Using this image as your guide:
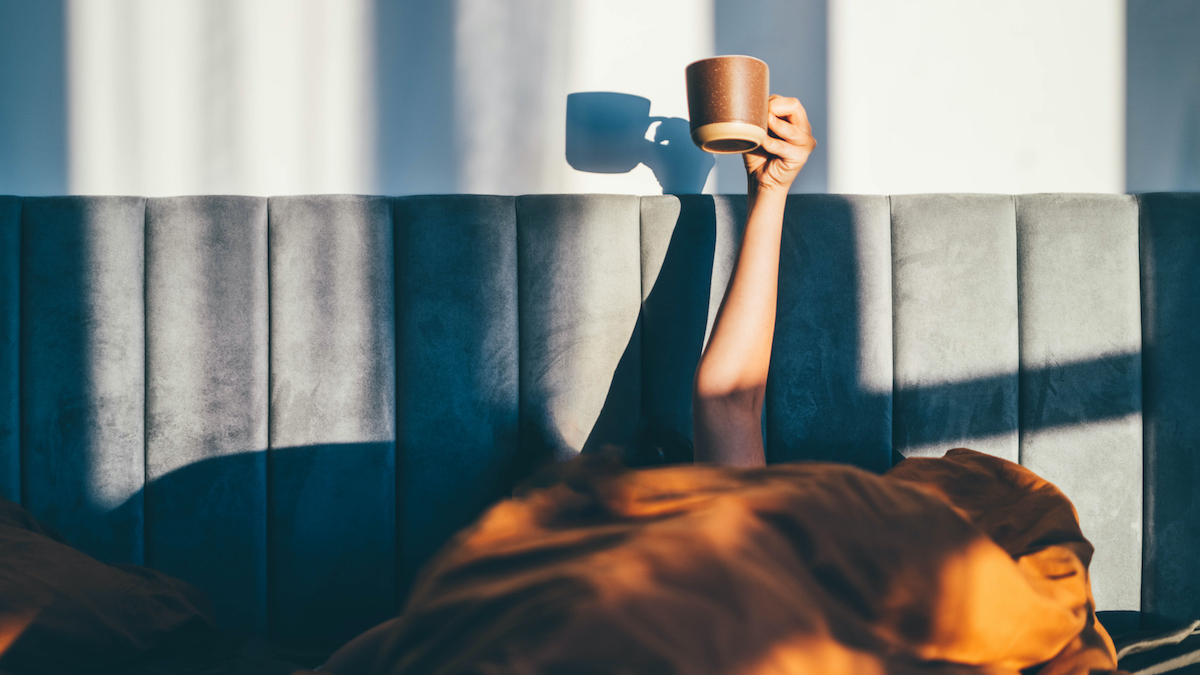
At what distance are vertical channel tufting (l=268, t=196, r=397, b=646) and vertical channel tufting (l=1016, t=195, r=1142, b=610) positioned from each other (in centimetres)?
98

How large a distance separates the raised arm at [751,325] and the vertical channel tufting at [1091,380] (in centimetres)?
43

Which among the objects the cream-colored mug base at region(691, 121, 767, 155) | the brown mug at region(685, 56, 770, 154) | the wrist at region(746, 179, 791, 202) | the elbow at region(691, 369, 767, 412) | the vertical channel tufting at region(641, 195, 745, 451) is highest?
the brown mug at region(685, 56, 770, 154)

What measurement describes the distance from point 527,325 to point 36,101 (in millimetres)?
881

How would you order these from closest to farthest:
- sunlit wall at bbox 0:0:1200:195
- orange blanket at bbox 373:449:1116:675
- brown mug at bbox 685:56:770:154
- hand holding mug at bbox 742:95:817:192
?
orange blanket at bbox 373:449:1116:675, brown mug at bbox 685:56:770:154, hand holding mug at bbox 742:95:817:192, sunlit wall at bbox 0:0:1200:195

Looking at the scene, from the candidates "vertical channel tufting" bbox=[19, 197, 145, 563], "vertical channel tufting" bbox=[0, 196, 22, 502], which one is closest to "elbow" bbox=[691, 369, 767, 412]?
"vertical channel tufting" bbox=[19, 197, 145, 563]

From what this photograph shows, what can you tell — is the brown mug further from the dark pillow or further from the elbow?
the dark pillow

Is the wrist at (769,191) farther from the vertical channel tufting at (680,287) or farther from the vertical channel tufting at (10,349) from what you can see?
the vertical channel tufting at (10,349)

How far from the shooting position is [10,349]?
2.69 feet

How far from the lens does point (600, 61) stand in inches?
38.3

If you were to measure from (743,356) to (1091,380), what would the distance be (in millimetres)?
564

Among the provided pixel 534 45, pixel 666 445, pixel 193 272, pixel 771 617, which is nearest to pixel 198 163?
pixel 193 272

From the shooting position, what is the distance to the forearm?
2.54 ft

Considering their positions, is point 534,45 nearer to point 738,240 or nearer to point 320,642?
point 738,240

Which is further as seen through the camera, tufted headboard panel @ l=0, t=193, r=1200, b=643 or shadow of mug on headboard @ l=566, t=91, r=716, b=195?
shadow of mug on headboard @ l=566, t=91, r=716, b=195
